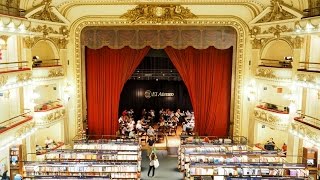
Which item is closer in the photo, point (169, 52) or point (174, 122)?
point (169, 52)

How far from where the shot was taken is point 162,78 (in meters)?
18.7

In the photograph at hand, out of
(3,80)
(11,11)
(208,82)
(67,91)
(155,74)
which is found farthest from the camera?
(155,74)

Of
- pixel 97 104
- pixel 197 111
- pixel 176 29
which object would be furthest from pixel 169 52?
pixel 97 104

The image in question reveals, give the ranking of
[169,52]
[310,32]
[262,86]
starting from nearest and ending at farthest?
[310,32] < [262,86] < [169,52]

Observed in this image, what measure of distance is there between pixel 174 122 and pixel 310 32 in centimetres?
939

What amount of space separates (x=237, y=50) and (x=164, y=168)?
5777 mm

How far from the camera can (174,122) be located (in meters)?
18.6

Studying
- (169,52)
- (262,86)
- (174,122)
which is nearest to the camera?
(262,86)

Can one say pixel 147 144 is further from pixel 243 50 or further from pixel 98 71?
pixel 243 50

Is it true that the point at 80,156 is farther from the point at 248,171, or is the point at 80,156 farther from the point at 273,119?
the point at 273,119

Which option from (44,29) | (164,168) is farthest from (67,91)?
(164,168)

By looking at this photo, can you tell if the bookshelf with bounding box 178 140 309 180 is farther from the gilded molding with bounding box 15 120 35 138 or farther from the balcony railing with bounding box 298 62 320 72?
the gilded molding with bounding box 15 120 35 138

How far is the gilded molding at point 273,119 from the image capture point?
12.7 meters

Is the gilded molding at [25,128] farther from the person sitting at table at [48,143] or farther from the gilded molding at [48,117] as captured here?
the person sitting at table at [48,143]
